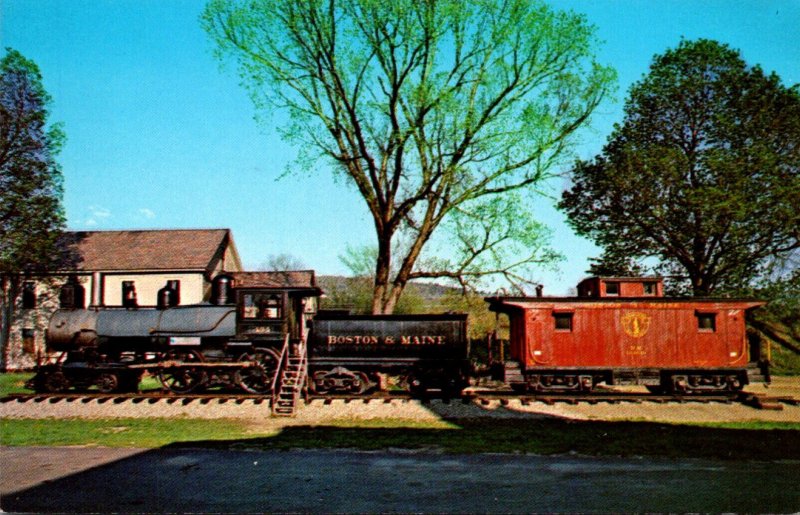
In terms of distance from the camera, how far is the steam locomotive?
17.7m

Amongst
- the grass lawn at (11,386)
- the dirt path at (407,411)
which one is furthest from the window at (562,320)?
the grass lawn at (11,386)

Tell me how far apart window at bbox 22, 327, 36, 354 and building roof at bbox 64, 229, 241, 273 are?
13.7ft

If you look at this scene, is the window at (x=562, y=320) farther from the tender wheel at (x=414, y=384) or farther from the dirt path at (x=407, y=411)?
the tender wheel at (x=414, y=384)

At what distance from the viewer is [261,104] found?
24.0 metres

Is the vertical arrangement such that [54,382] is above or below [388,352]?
below

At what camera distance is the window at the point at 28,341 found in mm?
34688

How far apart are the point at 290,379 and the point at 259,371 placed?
2.04m

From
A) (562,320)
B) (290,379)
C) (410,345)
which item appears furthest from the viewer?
(410,345)

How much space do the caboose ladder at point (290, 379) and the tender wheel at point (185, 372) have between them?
2.44 metres

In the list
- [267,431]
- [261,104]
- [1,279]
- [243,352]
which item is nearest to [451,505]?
[267,431]

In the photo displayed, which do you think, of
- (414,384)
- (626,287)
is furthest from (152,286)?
(626,287)

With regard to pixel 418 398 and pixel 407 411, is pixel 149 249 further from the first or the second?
pixel 407 411

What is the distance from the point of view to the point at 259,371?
18141mm

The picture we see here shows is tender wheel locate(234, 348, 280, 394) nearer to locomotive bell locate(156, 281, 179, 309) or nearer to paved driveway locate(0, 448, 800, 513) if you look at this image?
locomotive bell locate(156, 281, 179, 309)
